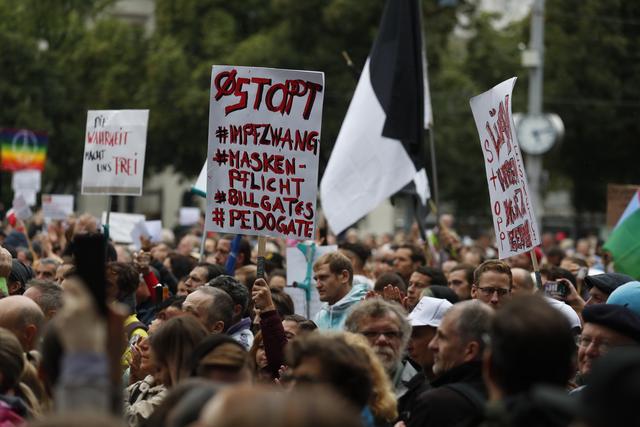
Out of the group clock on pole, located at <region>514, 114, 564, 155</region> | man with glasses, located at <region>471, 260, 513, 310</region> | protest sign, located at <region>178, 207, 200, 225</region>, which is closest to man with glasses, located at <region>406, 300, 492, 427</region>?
man with glasses, located at <region>471, 260, 513, 310</region>

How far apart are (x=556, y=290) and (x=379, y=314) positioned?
277 cm

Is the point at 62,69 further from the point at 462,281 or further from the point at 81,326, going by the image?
the point at 81,326

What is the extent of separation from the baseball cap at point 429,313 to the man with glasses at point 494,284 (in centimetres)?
125

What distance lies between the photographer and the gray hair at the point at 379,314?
6.03 meters

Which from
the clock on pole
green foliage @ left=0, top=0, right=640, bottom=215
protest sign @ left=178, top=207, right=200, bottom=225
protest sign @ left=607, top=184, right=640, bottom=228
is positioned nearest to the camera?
protest sign @ left=607, top=184, right=640, bottom=228

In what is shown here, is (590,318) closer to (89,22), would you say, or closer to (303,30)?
(303,30)

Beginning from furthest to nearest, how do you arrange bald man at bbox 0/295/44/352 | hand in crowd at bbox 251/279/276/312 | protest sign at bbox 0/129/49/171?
1. protest sign at bbox 0/129/49/171
2. hand in crowd at bbox 251/279/276/312
3. bald man at bbox 0/295/44/352

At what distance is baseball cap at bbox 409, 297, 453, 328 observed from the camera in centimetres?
649

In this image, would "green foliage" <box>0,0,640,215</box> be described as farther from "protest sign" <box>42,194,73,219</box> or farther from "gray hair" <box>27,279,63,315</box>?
"gray hair" <box>27,279,63,315</box>

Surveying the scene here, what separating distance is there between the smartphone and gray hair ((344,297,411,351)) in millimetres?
2528

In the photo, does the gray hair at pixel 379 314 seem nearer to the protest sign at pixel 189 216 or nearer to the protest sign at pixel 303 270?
the protest sign at pixel 303 270

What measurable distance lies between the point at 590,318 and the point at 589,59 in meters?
33.9

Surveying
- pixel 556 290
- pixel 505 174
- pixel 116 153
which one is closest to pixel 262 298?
pixel 505 174

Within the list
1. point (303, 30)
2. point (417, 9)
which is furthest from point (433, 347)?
point (303, 30)
